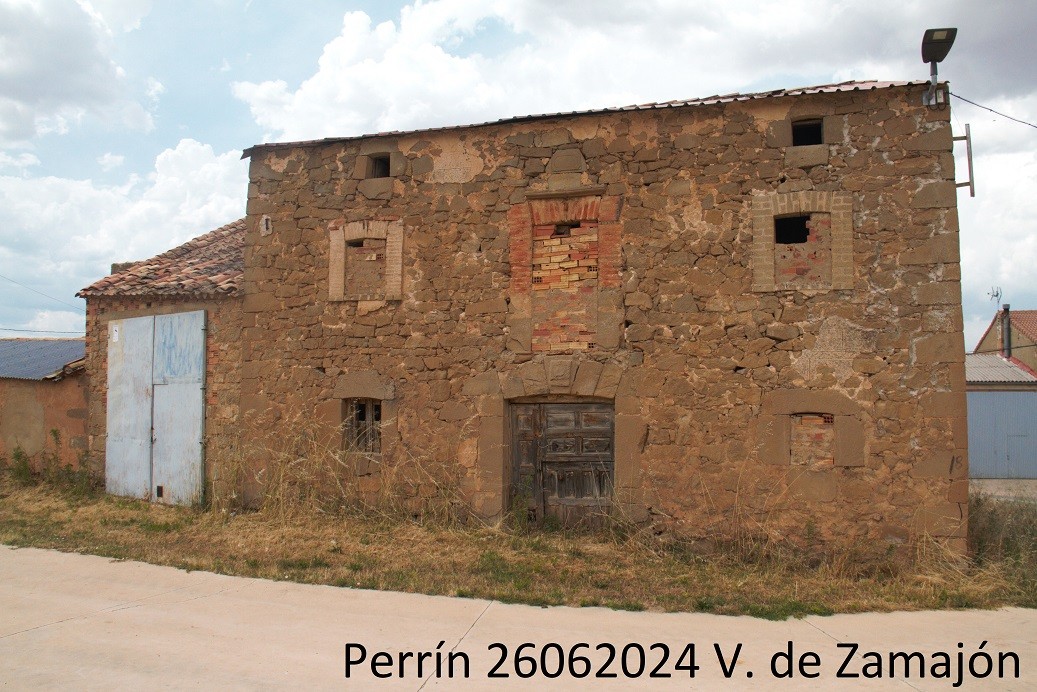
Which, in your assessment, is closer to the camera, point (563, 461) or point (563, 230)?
point (563, 461)

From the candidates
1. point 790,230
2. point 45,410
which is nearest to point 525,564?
point 790,230

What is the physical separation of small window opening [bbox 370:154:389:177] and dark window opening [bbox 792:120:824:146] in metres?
5.45

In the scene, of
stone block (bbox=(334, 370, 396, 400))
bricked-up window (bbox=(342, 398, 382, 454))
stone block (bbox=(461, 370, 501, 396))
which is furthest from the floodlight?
bricked-up window (bbox=(342, 398, 382, 454))

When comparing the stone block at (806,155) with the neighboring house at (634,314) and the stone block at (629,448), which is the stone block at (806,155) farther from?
the stone block at (629,448)

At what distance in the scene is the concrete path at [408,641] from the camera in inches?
180

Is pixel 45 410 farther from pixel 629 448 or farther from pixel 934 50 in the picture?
pixel 934 50

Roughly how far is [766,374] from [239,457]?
24.0ft

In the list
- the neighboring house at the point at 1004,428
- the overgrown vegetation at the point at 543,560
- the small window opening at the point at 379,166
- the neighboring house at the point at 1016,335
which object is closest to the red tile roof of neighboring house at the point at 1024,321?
the neighboring house at the point at 1016,335

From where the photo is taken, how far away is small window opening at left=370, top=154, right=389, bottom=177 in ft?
32.7

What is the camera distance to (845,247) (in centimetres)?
798

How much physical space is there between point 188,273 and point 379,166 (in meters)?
3.88

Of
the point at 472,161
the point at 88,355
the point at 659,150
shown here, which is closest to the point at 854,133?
the point at 659,150

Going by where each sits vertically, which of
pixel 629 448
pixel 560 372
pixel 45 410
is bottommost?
pixel 629 448

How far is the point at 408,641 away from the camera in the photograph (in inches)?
204
